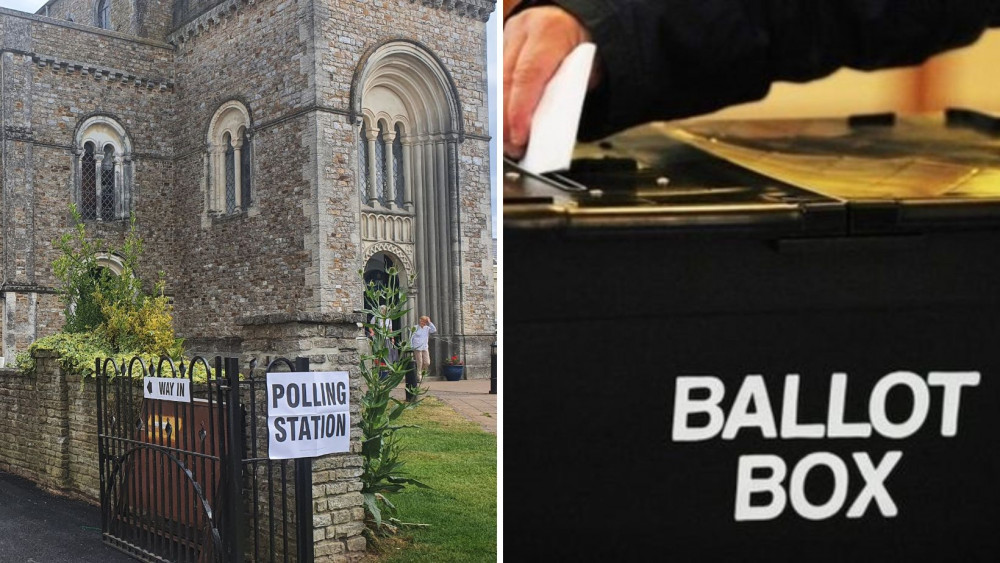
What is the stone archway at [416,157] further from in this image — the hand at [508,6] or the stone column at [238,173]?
the hand at [508,6]

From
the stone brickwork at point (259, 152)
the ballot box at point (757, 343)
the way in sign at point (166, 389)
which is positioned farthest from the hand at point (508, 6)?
the stone brickwork at point (259, 152)

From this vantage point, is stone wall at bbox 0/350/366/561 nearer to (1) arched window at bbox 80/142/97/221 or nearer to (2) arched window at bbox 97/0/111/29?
(1) arched window at bbox 80/142/97/221

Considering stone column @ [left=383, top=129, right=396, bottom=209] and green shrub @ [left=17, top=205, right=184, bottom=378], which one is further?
stone column @ [left=383, top=129, right=396, bottom=209]

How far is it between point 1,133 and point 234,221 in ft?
8.79

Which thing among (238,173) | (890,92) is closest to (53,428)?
(890,92)

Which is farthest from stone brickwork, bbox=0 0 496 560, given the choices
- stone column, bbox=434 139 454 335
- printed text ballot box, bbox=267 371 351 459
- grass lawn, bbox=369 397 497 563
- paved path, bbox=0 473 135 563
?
printed text ballot box, bbox=267 371 351 459

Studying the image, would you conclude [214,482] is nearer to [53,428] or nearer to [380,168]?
[53,428]

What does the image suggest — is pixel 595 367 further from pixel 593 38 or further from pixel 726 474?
pixel 593 38

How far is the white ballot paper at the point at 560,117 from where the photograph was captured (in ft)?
4.61

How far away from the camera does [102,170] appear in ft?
33.4

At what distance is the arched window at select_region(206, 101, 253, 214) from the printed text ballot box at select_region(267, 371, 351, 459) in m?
8.02

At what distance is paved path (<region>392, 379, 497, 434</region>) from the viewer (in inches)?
252

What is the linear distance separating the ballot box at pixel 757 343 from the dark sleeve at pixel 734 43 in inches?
2.0

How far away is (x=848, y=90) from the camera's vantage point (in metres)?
1.47
